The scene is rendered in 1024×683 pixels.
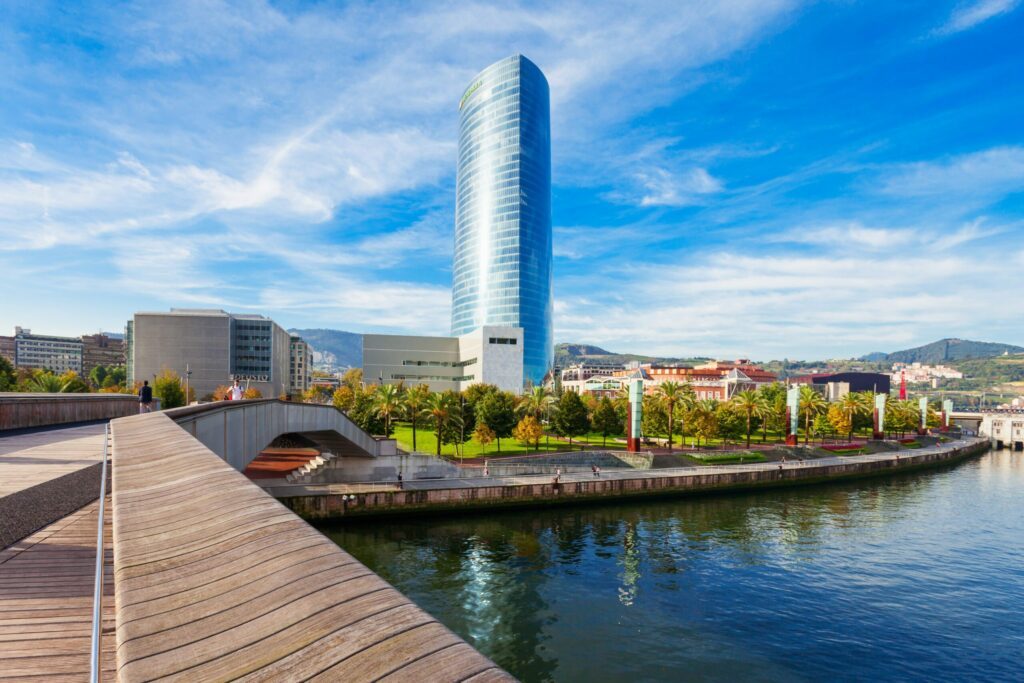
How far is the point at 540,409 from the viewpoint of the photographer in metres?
66.6

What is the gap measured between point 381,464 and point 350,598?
1876 inches

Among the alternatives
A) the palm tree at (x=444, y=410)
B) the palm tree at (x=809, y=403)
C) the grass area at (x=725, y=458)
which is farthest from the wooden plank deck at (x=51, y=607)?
the palm tree at (x=809, y=403)

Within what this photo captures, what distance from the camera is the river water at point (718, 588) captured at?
67.2 feet

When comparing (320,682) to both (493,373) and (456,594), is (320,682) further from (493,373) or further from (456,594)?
(493,373)

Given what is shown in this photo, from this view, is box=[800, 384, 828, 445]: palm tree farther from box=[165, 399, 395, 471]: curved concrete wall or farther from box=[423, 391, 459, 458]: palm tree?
box=[165, 399, 395, 471]: curved concrete wall

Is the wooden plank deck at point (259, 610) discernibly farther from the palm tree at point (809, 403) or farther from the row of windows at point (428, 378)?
the row of windows at point (428, 378)

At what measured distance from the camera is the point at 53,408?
2700cm

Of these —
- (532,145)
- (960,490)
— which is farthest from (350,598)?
(532,145)

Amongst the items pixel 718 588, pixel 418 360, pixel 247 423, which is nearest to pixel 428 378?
pixel 418 360

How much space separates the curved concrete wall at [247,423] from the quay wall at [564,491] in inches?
212

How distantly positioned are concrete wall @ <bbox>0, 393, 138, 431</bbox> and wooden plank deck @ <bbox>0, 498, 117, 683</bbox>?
1943 centimetres

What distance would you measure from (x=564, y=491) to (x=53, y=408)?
33.6 m

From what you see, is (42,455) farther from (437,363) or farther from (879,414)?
(437,363)

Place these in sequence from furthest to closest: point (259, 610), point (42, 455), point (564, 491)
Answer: point (564, 491) → point (42, 455) → point (259, 610)
